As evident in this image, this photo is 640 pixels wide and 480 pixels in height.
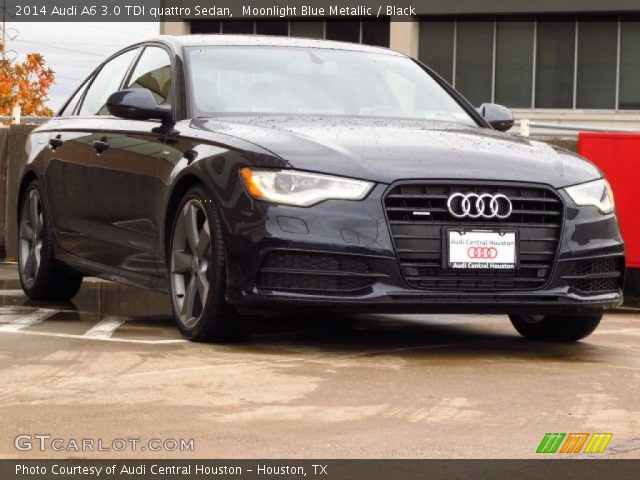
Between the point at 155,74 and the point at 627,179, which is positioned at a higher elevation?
the point at 155,74

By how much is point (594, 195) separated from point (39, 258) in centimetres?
402

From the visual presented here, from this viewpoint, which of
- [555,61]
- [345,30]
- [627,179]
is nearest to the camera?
[627,179]

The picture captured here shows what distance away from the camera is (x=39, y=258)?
1039cm

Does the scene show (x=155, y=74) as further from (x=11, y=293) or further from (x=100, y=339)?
(x=11, y=293)

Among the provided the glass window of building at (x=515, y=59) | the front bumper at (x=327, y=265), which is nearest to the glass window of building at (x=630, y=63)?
the glass window of building at (x=515, y=59)

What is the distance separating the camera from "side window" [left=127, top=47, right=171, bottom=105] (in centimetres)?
883

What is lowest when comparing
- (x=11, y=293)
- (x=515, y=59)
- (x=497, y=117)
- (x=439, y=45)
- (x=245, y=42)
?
(x=11, y=293)

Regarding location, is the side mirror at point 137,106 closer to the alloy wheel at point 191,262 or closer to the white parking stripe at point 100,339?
the alloy wheel at point 191,262

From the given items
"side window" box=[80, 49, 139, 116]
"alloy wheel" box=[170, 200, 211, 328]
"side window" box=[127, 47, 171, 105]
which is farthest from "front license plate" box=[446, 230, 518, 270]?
"side window" box=[80, 49, 139, 116]

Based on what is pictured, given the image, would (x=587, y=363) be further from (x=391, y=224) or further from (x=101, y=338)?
(x=101, y=338)

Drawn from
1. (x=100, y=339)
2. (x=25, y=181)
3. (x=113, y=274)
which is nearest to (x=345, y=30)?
(x=25, y=181)

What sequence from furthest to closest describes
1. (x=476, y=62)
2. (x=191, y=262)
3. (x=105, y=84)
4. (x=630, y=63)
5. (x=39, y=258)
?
1. (x=476, y=62)
2. (x=630, y=63)
3. (x=39, y=258)
4. (x=105, y=84)
5. (x=191, y=262)

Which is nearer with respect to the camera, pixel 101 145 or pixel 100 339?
pixel 100 339

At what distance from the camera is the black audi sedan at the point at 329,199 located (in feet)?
24.1
